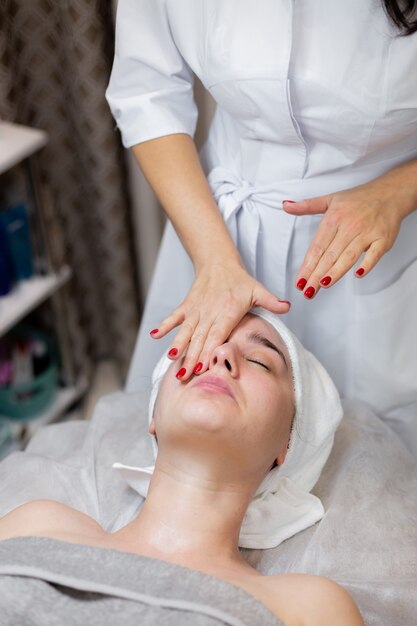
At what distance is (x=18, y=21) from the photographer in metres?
2.01

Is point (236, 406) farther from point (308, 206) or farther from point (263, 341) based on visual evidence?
point (308, 206)

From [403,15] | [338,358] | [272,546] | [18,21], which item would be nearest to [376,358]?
[338,358]

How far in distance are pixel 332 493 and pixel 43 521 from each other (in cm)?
53

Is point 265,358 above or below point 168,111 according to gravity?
below

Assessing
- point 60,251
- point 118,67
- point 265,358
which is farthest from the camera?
point 60,251

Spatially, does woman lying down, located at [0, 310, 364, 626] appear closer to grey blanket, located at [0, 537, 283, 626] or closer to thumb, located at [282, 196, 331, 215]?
grey blanket, located at [0, 537, 283, 626]

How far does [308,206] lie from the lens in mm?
1328

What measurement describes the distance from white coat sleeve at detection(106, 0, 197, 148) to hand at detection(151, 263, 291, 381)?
32 centimetres

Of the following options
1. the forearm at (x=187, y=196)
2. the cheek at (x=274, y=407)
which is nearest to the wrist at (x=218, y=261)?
the forearm at (x=187, y=196)

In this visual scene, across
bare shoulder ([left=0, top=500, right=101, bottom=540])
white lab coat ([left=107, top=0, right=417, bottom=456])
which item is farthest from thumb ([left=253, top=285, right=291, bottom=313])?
bare shoulder ([left=0, top=500, right=101, bottom=540])

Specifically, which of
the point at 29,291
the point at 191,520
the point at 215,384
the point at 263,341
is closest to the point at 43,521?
the point at 191,520

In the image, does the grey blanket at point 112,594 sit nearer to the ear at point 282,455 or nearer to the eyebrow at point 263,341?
the ear at point 282,455

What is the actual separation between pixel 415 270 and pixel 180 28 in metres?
0.61

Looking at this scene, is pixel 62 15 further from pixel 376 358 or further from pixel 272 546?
pixel 272 546
